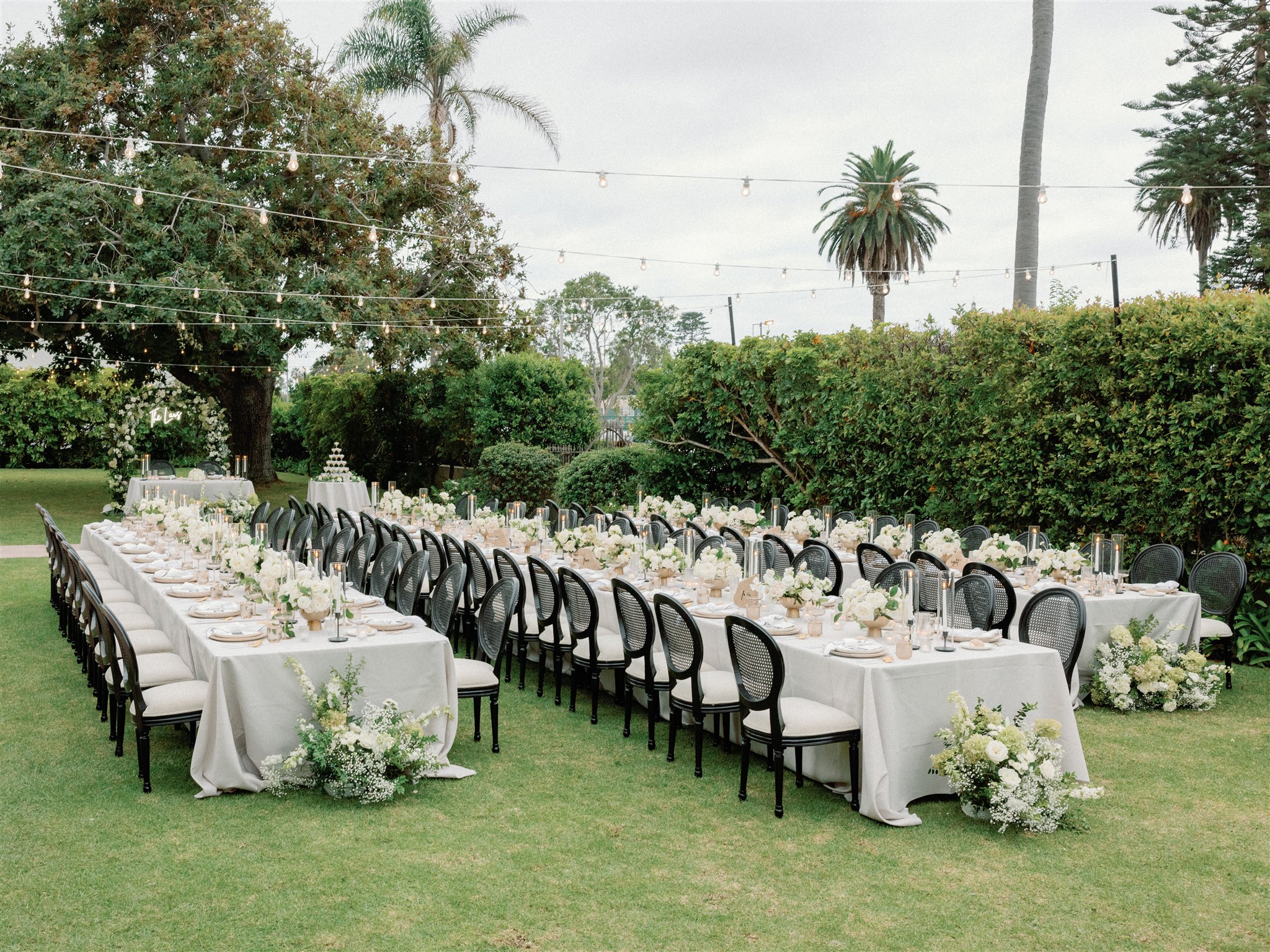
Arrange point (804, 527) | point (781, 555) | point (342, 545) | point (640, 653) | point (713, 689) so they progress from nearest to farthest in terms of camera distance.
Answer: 1. point (713, 689)
2. point (640, 653)
3. point (781, 555)
4. point (342, 545)
5. point (804, 527)

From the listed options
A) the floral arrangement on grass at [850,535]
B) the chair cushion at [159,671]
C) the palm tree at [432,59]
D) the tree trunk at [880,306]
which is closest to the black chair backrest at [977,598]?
the floral arrangement on grass at [850,535]

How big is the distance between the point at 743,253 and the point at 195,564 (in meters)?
25.2

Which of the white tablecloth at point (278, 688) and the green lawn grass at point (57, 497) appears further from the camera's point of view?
the green lawn grass at point (57, 497)

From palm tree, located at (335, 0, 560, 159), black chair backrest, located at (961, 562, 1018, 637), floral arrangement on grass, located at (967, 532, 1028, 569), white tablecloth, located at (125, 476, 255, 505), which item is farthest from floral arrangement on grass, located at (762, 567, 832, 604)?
palm tree, located at (335, 0, 560, 159)

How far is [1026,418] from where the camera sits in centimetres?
1011

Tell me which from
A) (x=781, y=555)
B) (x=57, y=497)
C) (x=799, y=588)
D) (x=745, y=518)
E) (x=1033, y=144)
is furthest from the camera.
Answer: (x=57, y=497)

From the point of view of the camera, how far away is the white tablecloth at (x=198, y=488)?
1603cm

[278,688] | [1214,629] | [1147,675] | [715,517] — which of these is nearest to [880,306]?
[715,517]

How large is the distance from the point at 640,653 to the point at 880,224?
28.0 m

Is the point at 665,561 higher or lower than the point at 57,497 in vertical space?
higher

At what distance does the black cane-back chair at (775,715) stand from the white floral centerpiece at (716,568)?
4.21 ft

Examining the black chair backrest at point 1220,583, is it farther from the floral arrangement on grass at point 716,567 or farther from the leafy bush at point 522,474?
the leafy bush at point 522,474

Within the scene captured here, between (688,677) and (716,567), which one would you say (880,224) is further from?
(688,677)

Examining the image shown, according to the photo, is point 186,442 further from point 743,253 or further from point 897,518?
point 897,518
